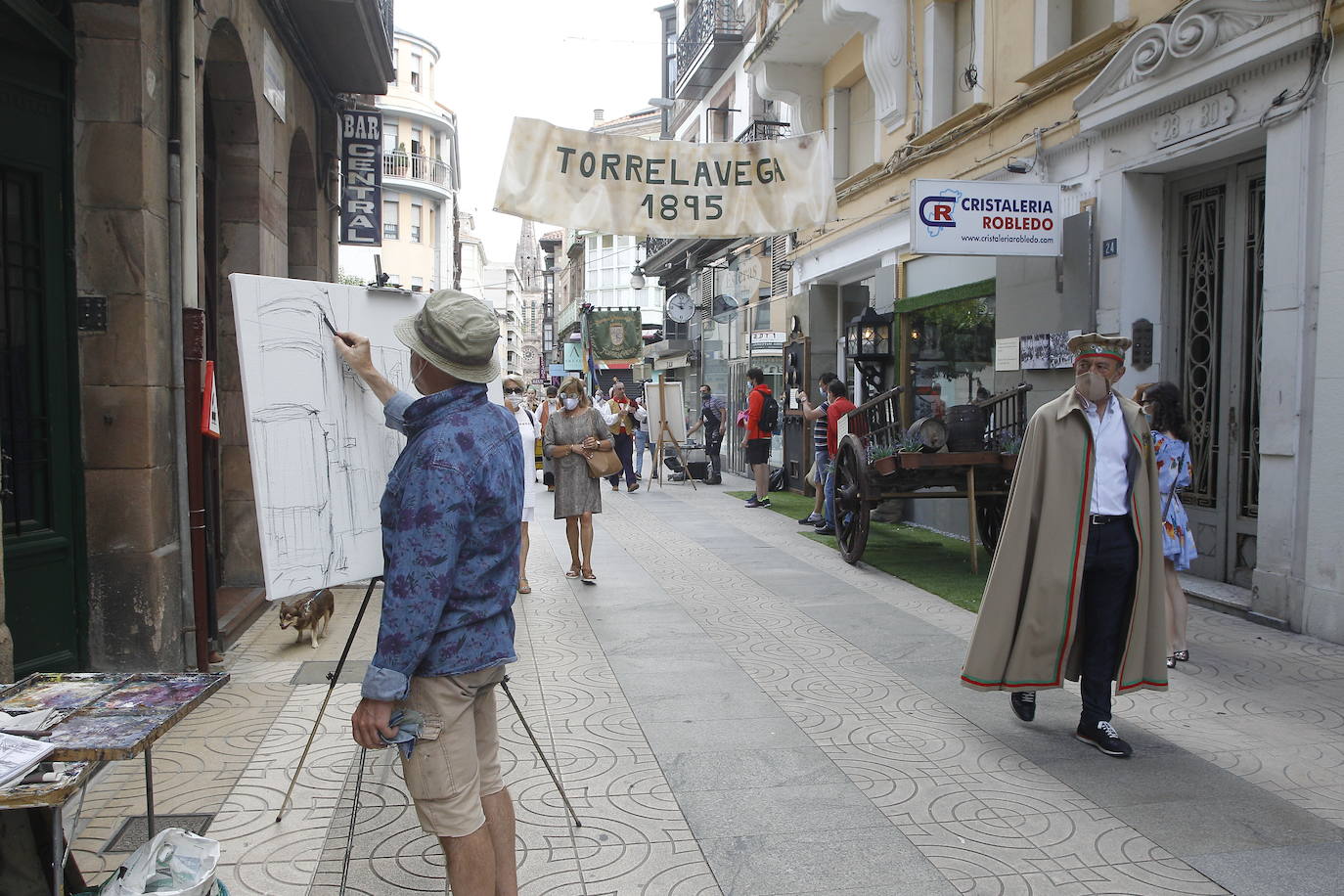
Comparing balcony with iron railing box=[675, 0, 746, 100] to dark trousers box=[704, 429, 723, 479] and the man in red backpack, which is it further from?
the man in red backpack

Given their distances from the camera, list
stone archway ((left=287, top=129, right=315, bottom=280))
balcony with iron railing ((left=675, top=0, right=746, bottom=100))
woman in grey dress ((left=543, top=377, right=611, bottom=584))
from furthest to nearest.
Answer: balcony with iron railing ((left=675, top=0, right=746, bottom=100)), stone archway ((left=287, top=129, right=315, bottom=280)), woman in grey dress ((left=543, top=377, right=611, bottom=584))

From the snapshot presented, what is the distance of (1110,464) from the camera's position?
4605mm

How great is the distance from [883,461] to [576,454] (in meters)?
2.54

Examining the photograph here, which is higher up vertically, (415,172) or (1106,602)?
(415,172)

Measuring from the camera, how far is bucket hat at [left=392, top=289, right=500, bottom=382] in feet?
8.91

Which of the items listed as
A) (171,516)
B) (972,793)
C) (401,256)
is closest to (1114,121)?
(972,793)

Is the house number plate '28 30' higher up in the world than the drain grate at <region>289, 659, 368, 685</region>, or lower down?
higher up

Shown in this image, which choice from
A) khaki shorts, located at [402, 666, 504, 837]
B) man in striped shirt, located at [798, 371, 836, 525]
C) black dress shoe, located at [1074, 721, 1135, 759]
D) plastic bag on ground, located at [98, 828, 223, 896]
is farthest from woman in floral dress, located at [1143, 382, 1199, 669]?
man in striped shirt, located at [798, 371, 836, 525]

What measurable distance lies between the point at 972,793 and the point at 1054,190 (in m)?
6.43

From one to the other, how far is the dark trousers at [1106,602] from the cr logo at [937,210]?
15.2 feet

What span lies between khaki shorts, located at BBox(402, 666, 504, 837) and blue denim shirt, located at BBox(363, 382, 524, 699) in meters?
0.06

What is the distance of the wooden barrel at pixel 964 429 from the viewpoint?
29.0 feet

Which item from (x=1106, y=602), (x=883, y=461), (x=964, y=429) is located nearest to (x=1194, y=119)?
(x=964, y=429)

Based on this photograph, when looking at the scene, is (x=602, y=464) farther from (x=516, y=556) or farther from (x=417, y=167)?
(x=417, y=167)
